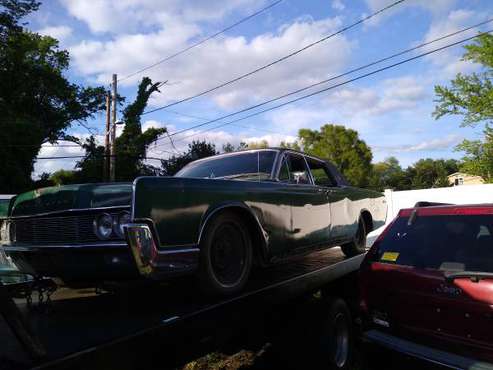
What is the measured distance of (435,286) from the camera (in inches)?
122

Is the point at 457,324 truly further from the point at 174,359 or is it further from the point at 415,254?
the point at 174,359

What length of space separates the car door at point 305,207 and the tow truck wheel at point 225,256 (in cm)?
79

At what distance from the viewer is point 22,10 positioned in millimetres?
24234

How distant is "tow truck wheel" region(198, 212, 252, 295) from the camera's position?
2980mm

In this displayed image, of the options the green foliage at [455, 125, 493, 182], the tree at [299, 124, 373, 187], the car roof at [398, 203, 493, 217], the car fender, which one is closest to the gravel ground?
the car fender

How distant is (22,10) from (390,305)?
89.7 feet

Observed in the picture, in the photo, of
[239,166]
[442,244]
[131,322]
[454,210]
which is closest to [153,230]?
[131,322]

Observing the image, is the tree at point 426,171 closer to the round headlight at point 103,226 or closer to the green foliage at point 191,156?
the green foliage at point 191,156

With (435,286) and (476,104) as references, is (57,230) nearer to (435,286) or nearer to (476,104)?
(435,286)

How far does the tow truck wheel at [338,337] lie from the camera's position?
3607 mm

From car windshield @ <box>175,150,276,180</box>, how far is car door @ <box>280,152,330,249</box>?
286mm

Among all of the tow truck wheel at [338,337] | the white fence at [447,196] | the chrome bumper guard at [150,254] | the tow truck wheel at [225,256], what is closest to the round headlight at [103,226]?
the chrome bumper guard at [150,254]

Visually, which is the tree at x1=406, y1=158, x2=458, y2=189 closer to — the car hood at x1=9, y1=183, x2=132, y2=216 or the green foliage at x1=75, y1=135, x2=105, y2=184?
the green foliage at x1=75, y1=135, x2=105, y2=184

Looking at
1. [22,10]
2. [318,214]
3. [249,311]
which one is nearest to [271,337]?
[249,311]
